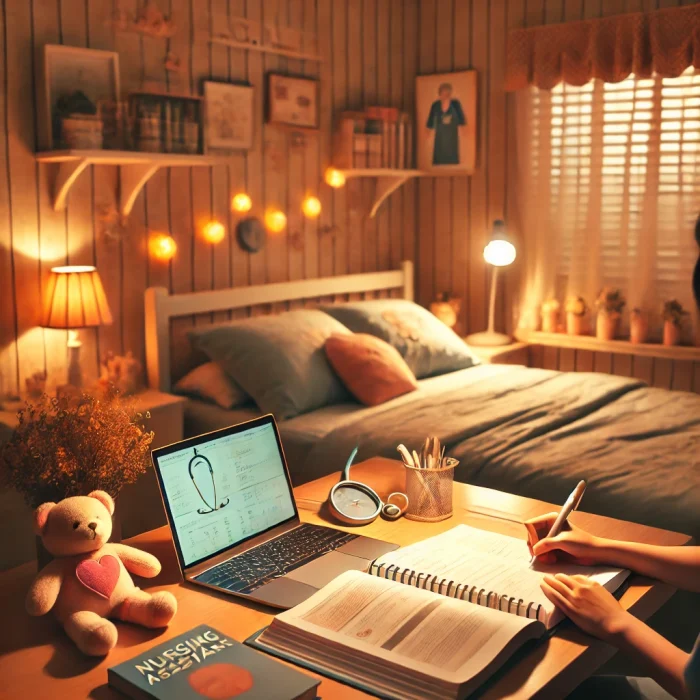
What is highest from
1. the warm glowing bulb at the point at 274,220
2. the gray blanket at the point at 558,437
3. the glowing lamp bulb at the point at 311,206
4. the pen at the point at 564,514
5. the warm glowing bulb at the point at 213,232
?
the glowing lamp bulb at the point at 311,206

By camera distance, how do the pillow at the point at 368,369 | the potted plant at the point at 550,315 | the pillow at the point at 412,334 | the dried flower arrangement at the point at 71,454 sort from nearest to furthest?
the dried flower arrangement at the point at 71,454 < the pillow at the point at 368,369 < the pillow at the point at 412,334 < the potted plant at the point at 550,315

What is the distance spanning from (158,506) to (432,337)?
1.44 meters

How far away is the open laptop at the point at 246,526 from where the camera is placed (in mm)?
1389

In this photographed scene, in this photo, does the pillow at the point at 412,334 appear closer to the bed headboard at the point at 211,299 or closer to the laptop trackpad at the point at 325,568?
the bed headboard at the point at 211,299

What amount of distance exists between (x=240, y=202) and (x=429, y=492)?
2.23m

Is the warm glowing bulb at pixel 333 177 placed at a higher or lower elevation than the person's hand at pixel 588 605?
higher

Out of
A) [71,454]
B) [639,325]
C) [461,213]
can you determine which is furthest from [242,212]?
[71,454]

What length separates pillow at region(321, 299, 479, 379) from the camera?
11.9ft

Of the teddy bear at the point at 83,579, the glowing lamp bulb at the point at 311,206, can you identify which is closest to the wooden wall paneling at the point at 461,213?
the glowing lamp bulb at the point at 311,206

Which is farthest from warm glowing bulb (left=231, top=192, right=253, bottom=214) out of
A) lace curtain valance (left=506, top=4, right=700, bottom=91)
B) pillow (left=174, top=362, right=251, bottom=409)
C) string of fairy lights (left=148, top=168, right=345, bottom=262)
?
lace curtain valance (left=506, top=4, right=700, bottom=91)

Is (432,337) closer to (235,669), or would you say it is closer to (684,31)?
(684,31)

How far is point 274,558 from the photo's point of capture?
148cm

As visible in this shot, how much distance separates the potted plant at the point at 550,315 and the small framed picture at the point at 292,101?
1.42 m

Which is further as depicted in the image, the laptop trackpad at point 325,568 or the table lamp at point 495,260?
the table lamp at point 495,260
